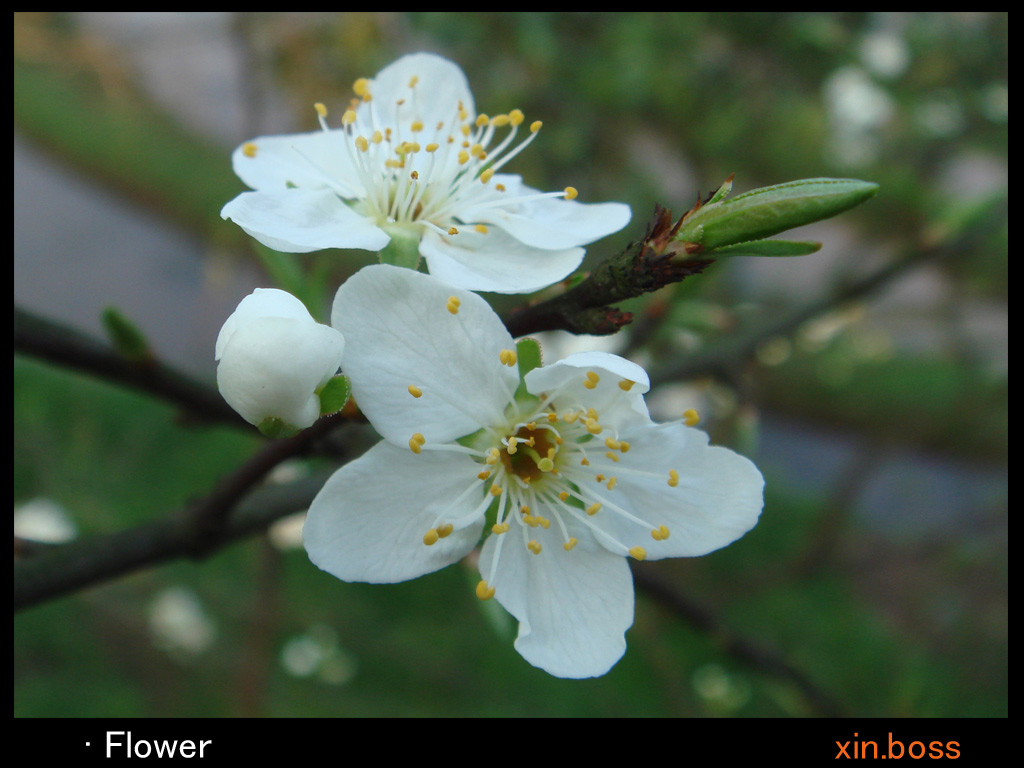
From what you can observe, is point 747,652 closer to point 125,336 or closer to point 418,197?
point 418,197

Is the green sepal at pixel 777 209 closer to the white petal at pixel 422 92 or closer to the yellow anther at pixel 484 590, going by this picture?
the yellow anther at pixel 484 590

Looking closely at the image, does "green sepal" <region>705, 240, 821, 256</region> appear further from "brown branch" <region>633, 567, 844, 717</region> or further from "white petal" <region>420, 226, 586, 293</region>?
"brown branch" <region>633, 567, 844, 717</region>

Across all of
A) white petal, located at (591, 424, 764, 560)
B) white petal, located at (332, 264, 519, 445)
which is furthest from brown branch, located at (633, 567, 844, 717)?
white petal, located at (332, 264, 519, 445)

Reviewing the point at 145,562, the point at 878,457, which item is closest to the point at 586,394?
the point at 145,562

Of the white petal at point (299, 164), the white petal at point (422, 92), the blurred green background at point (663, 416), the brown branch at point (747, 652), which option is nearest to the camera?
the white petal at point (299, 164)

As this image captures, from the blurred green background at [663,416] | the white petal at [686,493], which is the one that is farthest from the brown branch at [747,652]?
the white petal at [686,493]
